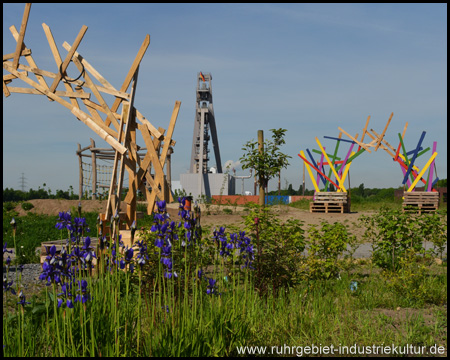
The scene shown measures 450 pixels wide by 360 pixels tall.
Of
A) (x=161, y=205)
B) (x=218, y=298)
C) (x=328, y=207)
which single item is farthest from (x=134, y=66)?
(x=328, y=207)

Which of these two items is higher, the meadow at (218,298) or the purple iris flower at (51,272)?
the purple iris flower at (51,272)

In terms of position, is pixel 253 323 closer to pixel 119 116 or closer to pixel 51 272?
pixel 51 272

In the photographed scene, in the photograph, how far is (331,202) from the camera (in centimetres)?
1836

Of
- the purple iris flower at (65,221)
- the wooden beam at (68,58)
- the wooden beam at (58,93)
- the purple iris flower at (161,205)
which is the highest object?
the wooden beam at (68,58)

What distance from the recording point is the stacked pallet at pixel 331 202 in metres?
18.2

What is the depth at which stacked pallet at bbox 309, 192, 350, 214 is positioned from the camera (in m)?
18.2

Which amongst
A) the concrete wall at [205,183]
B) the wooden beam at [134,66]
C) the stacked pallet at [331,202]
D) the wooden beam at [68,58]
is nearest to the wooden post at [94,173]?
the stacked pallet at [331,202]

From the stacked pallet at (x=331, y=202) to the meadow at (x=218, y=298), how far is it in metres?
11.7

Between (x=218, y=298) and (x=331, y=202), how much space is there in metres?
15.4

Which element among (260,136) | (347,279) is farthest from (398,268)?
(260,136)

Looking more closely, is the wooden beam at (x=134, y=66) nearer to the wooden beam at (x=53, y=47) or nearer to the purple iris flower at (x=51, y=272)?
the wooden beam at (x=53, y=47)

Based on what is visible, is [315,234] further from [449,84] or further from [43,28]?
[43,28]

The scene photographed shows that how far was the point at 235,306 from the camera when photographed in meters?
3.47

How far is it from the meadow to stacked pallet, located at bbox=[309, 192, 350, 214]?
1166 cm
